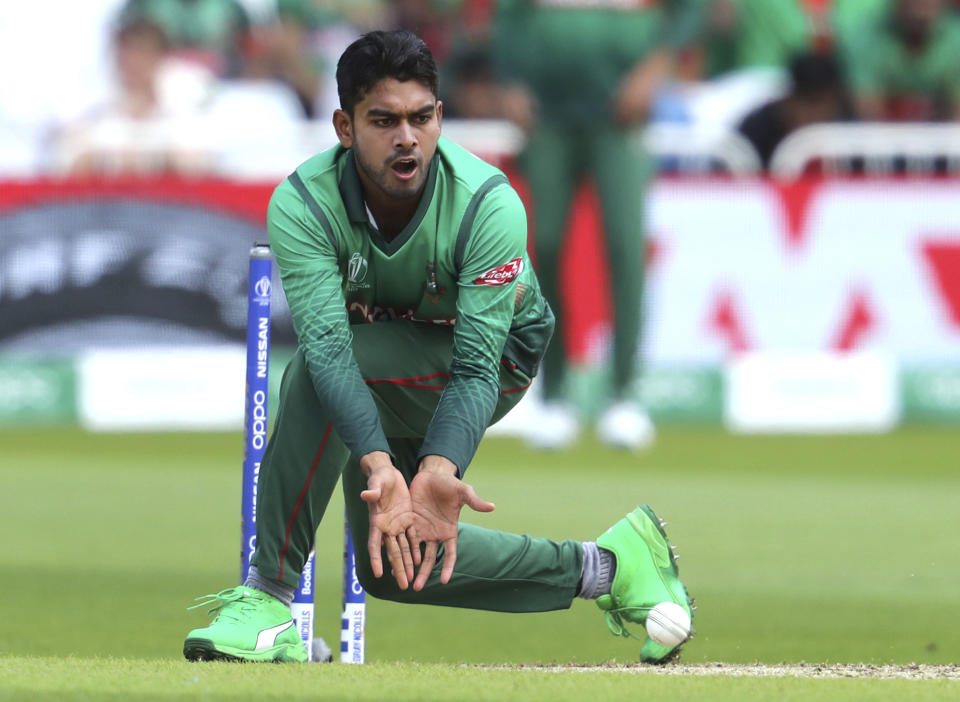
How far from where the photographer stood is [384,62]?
4.33 meters

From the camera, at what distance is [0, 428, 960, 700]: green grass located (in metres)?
4.04

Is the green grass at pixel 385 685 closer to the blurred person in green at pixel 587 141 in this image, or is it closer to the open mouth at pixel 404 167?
the open mouth at pixel 404 167

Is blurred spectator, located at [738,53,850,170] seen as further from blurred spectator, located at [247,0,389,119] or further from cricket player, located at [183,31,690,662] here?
cricket player, located at [183,31,690,662]

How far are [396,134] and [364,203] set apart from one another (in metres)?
0.22

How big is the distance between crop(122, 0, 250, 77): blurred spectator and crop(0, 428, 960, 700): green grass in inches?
192

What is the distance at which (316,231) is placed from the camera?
4457 millimetres

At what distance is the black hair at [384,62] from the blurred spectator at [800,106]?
9435 millimetres

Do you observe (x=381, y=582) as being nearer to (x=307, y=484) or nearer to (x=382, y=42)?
(x=307, y=484)

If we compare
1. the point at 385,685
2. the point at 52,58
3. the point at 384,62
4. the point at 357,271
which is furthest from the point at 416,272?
the point at 52,58

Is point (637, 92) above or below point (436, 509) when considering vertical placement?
above

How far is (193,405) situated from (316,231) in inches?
309

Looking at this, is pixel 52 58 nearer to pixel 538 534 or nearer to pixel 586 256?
pixel 586 256

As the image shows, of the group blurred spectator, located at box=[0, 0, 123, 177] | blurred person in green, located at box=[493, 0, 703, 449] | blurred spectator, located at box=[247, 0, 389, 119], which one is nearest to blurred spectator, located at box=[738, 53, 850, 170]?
blurred person in green, located at box=[493, 0, 703, 449]

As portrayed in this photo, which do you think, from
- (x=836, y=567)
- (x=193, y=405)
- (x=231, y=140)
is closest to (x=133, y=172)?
(x=231, y=140)
